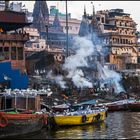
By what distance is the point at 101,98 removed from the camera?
57.1 m

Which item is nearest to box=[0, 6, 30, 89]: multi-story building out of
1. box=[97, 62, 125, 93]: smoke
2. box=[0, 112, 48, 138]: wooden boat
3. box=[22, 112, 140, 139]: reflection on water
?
box=[22, 112, 140, 139]: reflection on water

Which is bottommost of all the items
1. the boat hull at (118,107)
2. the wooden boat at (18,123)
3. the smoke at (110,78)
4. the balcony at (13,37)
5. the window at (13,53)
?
the boat hull at (118,107)

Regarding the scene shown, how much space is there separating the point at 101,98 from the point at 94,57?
64.0 feet

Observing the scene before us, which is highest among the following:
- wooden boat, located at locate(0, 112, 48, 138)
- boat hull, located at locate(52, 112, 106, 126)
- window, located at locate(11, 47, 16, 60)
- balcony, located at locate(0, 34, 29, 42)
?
balcony, located at locate(0, 34, 29, 42)

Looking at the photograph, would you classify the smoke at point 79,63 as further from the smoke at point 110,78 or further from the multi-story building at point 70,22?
the multi-story building at point 70,22

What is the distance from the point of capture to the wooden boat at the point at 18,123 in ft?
89.6

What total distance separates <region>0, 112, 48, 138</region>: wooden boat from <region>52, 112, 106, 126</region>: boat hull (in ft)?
8.93

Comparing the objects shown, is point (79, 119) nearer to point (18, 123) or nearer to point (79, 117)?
point (79, 117)

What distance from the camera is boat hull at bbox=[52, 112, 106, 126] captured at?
33.8 meters

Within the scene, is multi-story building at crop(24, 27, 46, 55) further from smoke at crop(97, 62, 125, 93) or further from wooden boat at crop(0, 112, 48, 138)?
wooden boat at crop(0, 112, 48, 138)

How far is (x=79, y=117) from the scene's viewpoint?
3553 cm

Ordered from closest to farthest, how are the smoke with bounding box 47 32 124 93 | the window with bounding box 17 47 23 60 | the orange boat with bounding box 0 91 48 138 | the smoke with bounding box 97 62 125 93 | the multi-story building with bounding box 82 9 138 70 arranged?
1. the orange boat with bounding box 0 91 48 138
2. the window with bounding box 17 47 23 60
3. the smoke with bounding box 47 32 124 93
4. the smoke with bounding box 97 62 125 93
5. the multi-story building with bounding box 82 9 138 70

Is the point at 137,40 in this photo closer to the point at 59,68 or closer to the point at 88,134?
the point at 59,68

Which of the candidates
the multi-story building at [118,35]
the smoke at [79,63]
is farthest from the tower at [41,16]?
the smoke at [79,63]
